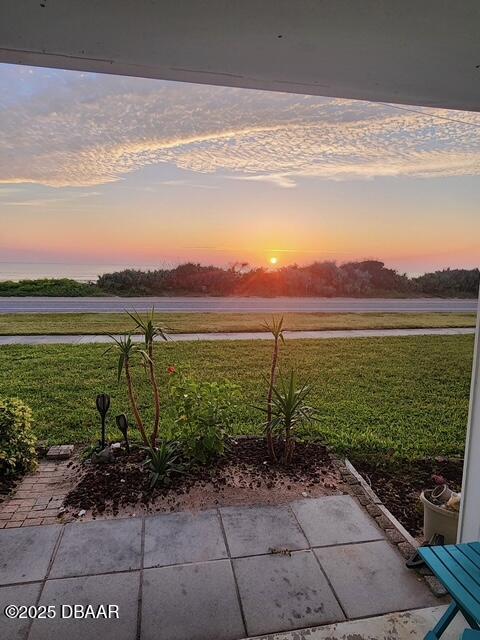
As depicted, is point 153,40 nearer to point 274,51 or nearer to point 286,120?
point 274,51

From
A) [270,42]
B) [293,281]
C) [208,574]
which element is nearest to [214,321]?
[293,281]

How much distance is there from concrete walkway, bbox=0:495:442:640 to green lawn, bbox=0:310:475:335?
5.66m

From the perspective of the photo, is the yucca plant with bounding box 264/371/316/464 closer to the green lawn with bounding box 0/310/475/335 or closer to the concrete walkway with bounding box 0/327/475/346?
the concrete walkway with bounding box 0/327/475/346

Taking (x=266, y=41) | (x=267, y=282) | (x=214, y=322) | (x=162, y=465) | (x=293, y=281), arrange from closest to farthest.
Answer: (x=266, y=41)
(x=162, y=465)
(x=214, y=322)
(x=267, y=282)
(x=293, y=281)

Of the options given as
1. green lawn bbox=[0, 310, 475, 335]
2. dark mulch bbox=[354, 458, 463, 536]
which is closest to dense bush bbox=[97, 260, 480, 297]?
green lawn bbox=[0, 310, 475, 335]

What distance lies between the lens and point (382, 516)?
231 cm

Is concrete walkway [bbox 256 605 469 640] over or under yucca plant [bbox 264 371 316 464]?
under

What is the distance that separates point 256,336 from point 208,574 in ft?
19.5

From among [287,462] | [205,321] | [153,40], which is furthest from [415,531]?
[205,321]

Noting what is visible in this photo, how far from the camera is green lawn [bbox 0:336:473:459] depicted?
3.53 metres

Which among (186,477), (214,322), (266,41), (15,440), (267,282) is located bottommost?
(186,477)

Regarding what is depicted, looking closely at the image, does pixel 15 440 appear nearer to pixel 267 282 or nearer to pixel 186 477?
pixel 186 477

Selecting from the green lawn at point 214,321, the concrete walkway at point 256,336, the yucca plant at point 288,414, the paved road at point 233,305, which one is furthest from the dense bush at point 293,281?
the yucca plant at point 288,414

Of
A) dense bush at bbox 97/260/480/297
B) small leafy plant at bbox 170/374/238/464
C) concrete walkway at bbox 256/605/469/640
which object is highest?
dense bush at bbox 97/260/480/297
